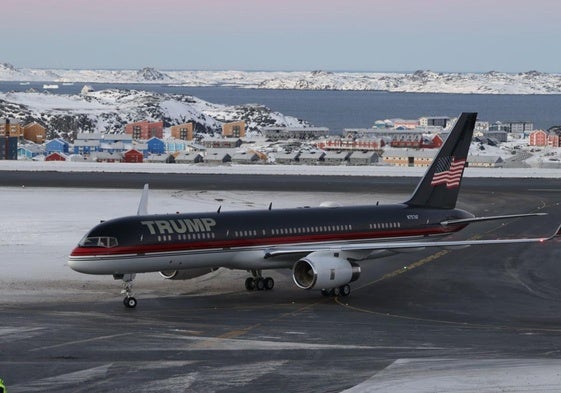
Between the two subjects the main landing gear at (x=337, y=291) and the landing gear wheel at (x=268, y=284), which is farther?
the landing gear wheel at (x=268, y=284)

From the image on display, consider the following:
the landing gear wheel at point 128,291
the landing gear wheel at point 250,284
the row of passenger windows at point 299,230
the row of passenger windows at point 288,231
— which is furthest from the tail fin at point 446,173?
the landing gear wheel at point 128,291

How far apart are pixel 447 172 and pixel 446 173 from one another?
0.08m

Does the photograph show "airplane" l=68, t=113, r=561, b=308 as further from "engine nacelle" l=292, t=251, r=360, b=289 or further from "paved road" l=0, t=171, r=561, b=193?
"paved road" l=0, t=171, r=561, b=193

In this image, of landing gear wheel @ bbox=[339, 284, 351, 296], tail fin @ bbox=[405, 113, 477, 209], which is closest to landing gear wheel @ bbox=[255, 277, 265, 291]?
landing gear wheel @ bbox=[339, 284, 351, 296]

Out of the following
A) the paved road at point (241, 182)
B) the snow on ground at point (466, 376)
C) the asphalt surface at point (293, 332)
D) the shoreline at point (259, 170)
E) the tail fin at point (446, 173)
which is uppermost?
the tail fin at point (446, 173)

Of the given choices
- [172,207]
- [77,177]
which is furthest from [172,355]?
[77,177]

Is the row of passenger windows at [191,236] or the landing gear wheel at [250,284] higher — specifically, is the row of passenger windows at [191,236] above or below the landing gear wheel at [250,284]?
above

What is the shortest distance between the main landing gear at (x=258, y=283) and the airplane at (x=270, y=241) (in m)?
0.05

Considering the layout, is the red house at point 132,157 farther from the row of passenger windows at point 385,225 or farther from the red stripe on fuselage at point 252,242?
the row of passenger windows at point 385,225

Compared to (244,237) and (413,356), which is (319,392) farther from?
(244,237)

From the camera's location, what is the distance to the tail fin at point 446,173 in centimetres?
5791

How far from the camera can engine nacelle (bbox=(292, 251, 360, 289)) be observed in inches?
1908

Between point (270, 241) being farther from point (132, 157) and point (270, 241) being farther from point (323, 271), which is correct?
point (132, 157)

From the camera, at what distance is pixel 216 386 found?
1288 inches
